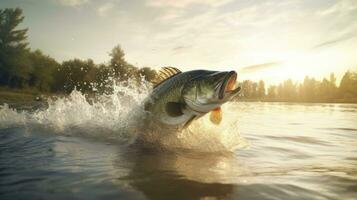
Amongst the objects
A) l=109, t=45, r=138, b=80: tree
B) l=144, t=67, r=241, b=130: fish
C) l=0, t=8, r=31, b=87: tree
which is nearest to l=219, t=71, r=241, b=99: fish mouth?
l=144, t=67, r=241, b=130: fish

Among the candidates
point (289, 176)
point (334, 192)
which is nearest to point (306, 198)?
point (334, 192)

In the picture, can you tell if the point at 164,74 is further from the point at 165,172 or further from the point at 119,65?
the point at 119,65

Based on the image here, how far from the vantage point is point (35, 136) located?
919 cm

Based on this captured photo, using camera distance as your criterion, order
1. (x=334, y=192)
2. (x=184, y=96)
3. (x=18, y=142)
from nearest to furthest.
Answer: (x=334, y=192)
(x=184, y=96)
(x=18, y=142)

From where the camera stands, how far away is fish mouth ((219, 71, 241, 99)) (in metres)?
6.07

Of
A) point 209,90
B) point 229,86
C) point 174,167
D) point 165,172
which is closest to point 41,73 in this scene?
point 209,90

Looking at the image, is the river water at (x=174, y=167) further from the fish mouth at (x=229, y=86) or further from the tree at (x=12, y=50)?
the tree at (x=12, y=50)

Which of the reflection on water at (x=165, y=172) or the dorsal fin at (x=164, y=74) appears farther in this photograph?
the dorsal fin at (x=164, y=74)

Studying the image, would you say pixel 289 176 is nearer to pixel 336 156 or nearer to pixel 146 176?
pixel 146 176

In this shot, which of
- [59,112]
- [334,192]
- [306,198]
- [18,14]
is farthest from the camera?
[18,14]

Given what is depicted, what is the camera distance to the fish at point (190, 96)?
6.25m

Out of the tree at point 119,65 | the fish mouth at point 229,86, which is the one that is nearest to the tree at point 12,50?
the tree at point 119,65

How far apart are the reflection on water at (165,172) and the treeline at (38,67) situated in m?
47.6

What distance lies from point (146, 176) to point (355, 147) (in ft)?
22.3
